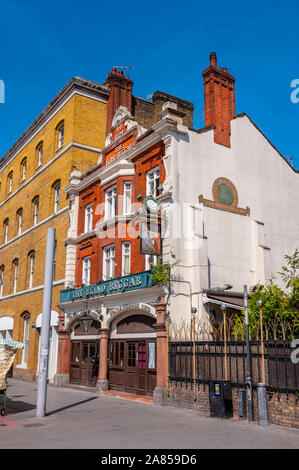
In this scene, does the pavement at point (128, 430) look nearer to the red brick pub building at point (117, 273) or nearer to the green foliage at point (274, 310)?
the red brick pub building at point (117, 273)

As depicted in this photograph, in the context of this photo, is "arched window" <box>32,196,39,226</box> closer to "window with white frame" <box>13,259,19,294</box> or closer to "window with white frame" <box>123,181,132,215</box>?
"window with white frame" <box>13,259,19,294</box>

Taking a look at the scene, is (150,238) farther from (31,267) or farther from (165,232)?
(31,267)

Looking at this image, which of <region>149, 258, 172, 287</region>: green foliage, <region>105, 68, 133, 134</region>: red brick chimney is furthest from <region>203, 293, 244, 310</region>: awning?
<region>105, 68, 133, 134</region>: red brick chimney

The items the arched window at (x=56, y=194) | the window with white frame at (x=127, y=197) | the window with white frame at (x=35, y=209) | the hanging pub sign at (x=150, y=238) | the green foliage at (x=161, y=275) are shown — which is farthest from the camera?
the window with white frame at (x=35, y=209)

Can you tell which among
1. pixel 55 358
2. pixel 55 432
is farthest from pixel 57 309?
pixel 55 432

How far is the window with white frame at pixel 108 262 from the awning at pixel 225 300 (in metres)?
5.67

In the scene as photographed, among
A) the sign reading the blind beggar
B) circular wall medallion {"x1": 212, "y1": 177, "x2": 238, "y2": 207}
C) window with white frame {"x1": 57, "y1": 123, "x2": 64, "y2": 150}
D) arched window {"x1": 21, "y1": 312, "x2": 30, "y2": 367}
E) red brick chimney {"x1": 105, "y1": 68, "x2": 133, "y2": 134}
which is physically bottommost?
arched window {"x1": 21, "y1": 312, "x2": 30, "y2": 367}

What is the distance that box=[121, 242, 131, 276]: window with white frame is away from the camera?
20.2m

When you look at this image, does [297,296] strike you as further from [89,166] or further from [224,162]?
[89,166]

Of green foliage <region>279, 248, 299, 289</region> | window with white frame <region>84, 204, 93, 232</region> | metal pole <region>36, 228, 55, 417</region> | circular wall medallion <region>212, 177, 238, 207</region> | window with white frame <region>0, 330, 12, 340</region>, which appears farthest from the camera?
window with white frame <region>0, 330, 12, 340</region>

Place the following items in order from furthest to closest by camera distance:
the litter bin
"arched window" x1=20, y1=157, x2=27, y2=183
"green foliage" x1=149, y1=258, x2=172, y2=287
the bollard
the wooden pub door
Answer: "arched window" x1=20, y1=157, x2=27, y2=183
the wooden pub door
"green foliage" x1=149, y1=258, x2=172, y2=287
the litter bin
the bollard

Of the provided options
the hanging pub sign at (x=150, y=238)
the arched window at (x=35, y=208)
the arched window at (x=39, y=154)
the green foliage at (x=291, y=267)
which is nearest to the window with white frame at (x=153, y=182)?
the hanging pub sign at (x=150, y=238)

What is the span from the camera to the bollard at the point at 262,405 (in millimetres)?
11625

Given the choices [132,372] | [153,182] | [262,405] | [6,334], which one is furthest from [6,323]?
[262,405]
